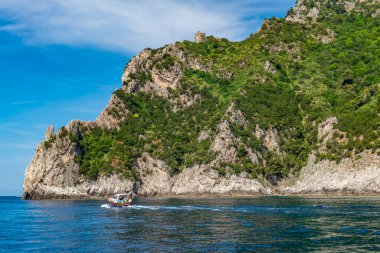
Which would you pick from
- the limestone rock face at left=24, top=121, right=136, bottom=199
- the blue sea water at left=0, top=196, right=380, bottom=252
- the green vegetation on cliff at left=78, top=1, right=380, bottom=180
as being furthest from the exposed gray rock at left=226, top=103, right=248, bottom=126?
the blue sea water at left=0, top=196, right=380, bottom=252

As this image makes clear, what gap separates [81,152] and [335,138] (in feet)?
303

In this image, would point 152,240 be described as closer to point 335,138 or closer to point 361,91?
point 335,138

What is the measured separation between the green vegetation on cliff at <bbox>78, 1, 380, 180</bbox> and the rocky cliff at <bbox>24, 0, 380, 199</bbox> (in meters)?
0.42

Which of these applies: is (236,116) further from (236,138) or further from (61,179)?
(61,179)

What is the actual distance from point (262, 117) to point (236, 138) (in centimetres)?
1578

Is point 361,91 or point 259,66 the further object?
point 259,66

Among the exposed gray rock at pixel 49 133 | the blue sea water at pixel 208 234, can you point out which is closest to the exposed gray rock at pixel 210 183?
the exposed gray rock at pixel 49 133

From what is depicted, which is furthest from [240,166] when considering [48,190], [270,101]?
[48,190]

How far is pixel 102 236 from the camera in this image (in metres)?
52.3

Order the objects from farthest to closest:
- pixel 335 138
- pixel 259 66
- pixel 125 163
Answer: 1. pixel 259 66
2. pixel 125 163
3. pixel 335 138

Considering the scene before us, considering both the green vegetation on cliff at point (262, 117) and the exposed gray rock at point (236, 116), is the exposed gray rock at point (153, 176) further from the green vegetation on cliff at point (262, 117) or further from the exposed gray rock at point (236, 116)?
the exposed gray rock at point (236, 116)

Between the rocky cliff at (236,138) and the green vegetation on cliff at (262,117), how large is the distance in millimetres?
422

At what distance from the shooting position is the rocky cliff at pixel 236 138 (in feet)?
477

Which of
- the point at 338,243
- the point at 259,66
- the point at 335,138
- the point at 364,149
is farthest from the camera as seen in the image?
the point at 259,66
